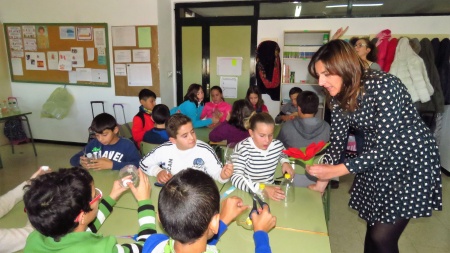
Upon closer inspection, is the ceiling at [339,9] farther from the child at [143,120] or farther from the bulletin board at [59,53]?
the child at [143,120]

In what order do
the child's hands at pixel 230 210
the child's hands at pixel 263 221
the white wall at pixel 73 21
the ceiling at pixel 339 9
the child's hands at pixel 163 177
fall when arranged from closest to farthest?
the child's hands at pixel 263 221
the child's hands at pixel 230 210
the child's hands at pixel 163 177
the ceiling at pixel 339 9
the white wall at pixel 73 21

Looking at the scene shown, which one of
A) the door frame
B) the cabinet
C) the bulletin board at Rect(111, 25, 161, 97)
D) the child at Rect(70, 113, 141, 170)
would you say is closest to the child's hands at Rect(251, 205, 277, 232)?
the child at Rect(70, 113, 141, 170)

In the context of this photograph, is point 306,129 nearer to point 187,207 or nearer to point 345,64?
point 345,64

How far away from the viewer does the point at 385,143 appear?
150cm

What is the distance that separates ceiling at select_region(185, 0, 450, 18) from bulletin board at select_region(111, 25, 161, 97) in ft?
4.06

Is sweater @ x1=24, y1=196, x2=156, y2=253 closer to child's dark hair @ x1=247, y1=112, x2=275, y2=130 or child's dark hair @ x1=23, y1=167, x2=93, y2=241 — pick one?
child's dark hair @ x1=23, y1=167, x2=93, y2=241

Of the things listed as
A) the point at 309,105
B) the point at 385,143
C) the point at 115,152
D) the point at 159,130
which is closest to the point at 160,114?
the point at 159,130

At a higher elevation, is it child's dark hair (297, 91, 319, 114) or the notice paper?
the notice paper

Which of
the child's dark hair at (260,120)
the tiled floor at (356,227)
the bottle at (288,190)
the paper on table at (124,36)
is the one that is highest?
the paper on table at (124,36)

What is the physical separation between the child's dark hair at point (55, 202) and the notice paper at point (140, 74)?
4243 mm

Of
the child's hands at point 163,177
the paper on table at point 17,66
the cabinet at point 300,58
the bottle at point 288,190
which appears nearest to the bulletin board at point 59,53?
the paper on table at point 17,66

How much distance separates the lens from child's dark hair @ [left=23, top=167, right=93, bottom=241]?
43.4 inches

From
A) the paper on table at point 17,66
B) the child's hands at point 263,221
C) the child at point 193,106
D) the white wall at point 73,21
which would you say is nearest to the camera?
the child's hands at point 263,221

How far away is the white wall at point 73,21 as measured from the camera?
16.7ft
